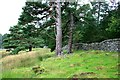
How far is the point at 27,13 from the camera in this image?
23.9 metres

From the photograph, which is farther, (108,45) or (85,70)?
(108,45)

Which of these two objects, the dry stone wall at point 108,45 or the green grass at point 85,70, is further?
the dry stone wall at point 108,45

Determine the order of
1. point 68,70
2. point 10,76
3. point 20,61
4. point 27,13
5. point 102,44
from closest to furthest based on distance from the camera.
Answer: point 68,70, point 10,76, point 20,61, point 102,44, point 27,13

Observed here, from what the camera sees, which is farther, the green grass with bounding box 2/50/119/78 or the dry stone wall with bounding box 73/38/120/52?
the dry stone wall with bounding box 73/38/120/52

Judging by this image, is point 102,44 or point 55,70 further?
point 102,44

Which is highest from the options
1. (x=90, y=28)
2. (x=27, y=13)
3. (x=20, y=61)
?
(x=27, y=13)

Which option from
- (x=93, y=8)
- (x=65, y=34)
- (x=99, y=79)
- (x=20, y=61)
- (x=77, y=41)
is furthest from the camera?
(x=93, y=8)

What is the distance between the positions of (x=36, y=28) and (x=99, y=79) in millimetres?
14316

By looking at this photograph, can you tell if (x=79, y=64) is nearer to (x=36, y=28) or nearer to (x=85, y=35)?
(x=36, y=28)

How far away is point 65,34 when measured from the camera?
2769 centimetres

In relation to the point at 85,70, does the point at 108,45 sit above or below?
above

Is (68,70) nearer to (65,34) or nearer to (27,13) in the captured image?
(27,13)

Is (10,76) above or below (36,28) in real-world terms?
below

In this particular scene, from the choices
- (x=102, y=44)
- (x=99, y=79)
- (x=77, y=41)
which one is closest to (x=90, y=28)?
(x=77, y=41)
